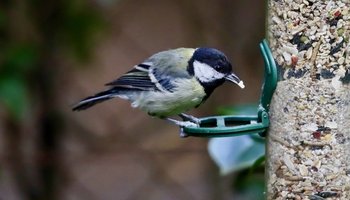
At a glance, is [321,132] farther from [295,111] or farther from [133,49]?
[133,49]

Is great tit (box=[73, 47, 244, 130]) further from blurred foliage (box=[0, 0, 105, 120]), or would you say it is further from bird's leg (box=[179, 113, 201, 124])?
blurred foliage (box=[0, 0, 105, 120])

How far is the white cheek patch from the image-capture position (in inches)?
128

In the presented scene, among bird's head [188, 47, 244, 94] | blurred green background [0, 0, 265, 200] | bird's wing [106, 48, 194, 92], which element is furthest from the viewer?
blurred green background [0, 0, 265, 200]

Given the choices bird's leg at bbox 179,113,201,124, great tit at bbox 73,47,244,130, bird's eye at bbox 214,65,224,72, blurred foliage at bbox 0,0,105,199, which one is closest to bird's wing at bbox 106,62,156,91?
great tit at bbox 73,47,244,130

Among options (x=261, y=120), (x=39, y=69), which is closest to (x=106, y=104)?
(x=39, y=69)

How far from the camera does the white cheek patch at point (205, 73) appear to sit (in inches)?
128

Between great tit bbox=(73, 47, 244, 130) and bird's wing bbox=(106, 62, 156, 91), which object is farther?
bird's wing bbox=(106, 62, 156, 91)

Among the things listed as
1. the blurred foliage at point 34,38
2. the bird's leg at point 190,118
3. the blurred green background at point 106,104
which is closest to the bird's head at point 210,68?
the bird's leg at point 190,118

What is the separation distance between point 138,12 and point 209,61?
3.38 meters

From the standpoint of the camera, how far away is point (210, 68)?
10.7ft

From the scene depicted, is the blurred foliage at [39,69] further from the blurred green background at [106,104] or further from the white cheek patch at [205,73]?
the white cheek patch at [205,73]

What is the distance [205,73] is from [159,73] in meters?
0.24

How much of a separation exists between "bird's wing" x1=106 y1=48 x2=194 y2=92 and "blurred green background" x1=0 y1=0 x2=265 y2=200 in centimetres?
54

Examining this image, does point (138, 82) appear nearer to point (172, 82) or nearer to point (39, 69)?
point (172, 82)
